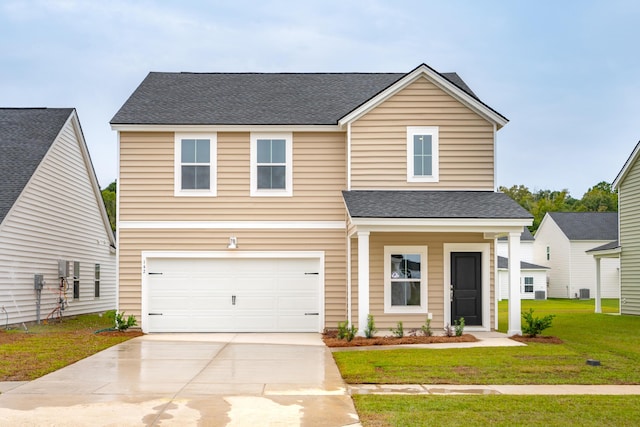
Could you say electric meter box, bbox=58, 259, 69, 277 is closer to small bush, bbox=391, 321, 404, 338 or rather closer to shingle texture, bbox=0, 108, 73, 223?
shingle texture, bbox=0, 108, 73, 223

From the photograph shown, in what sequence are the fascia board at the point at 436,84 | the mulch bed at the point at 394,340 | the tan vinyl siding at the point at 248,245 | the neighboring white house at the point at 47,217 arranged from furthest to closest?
1. the neighboring white house at the point at 47,217
2. the tan vinyl siding at the point at 248,245
3. the fascia board at the point at 436,84
4. the mulch bed at the point at 394,340

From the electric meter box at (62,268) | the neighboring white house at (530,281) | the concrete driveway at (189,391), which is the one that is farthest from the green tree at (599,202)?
the concrete driveway at (189,391)

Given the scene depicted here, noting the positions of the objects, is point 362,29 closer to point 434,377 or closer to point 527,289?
point 434,377

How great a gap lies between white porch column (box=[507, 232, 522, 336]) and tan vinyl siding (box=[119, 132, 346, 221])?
4.65 meters

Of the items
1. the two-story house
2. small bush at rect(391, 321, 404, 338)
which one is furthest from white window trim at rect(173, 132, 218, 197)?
small bush at rect(391, 321, 404, 338)

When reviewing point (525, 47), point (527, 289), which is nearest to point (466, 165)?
point (525, 47)

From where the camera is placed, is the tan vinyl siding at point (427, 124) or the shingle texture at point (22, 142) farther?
the shingle texture at point (22, 142)

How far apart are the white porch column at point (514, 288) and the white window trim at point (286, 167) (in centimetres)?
598

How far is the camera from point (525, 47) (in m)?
24.7

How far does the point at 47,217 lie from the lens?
21594 millimetres

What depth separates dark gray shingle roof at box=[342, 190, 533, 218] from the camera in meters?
15.9

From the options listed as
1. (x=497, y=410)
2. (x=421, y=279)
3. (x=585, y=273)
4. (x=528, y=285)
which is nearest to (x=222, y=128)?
(x=421, y=279)

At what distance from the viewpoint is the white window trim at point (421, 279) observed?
57.3ft

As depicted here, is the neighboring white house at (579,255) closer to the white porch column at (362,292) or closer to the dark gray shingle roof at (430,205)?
the dark gray shingle roof at (430,205)
